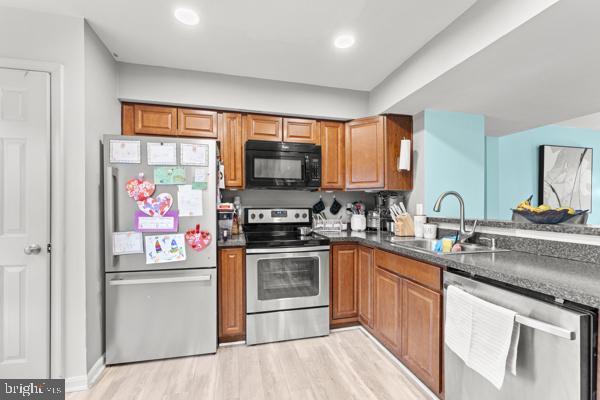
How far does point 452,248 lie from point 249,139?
6.68 feet

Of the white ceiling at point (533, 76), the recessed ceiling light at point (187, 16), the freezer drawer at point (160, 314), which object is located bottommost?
the freezer drawer at point (160, 314)

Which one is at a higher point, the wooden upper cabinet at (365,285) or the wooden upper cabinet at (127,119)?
the wooden upper cabinet at (127,119)

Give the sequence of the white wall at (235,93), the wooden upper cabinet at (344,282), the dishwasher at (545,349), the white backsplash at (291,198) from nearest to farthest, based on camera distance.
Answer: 1. the dishwasher at (545,349)
2. the white wall at (235,93)
3. the wooden upper cabinet at (344,282)
4. the white backsplash at (291,198)

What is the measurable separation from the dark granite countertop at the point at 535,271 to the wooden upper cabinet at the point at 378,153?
110 cm

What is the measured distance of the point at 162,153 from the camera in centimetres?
204

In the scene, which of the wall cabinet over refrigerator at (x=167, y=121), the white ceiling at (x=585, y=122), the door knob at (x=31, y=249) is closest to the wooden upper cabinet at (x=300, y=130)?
the wall cabinet over refrigerator at (x=167, y=121)

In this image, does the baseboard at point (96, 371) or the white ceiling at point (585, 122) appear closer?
the baseboard at point (96, 371)

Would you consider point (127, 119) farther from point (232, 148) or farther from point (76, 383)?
point (76, 383)

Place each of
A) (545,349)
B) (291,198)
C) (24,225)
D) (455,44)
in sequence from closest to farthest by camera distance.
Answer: (545,349) → (24,225) → (455,44) → (291,198)

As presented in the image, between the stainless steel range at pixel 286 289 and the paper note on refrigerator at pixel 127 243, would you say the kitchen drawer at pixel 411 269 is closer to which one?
the stainless steel range at pixel 286 289

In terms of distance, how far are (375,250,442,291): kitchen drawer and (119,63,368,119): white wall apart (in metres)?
1.61

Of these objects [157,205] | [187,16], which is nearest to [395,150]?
[187,16]

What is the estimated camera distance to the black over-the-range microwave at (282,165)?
263cm

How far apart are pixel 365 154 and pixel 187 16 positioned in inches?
76.1
